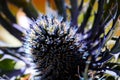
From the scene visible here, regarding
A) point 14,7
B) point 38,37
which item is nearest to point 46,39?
point 38,37

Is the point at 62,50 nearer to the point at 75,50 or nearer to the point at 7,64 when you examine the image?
the point at 75,50

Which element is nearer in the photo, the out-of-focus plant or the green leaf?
the out-of-focus plant

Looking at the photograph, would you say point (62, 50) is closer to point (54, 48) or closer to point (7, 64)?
point (54, 48)

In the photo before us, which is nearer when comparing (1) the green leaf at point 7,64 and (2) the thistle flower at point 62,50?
(2) the thistle flower at point 62,50

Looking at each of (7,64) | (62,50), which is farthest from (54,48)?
(7,64)

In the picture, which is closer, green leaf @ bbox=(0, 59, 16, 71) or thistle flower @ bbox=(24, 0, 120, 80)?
thistle flower @ bbox=(24, 0, 120, 80)
